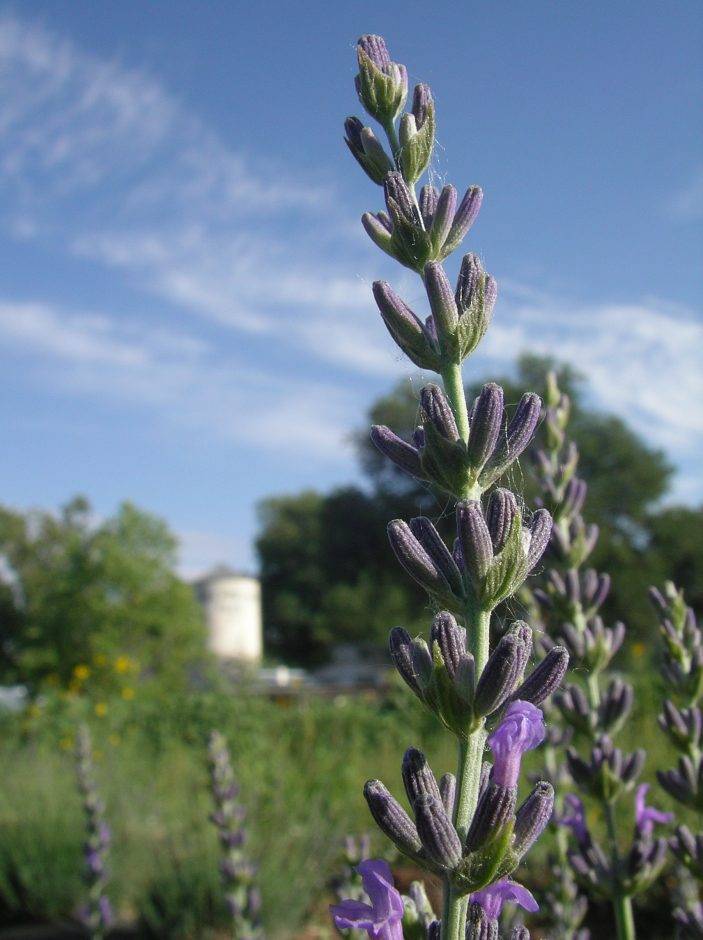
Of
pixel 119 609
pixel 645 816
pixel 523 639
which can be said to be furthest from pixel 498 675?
pixel 119 609

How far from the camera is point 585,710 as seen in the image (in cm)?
280

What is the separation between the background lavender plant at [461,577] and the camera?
53.2 inches

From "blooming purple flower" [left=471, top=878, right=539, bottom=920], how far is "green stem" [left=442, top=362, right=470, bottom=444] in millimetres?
684

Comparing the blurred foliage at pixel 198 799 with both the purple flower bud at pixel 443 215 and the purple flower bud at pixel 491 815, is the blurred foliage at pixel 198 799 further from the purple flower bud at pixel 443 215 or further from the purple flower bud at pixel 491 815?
the purple flower bud at pixel 443 215

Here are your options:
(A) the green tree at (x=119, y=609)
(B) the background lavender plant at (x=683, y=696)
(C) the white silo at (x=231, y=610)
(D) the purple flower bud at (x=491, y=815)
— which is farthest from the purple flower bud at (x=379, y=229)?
(C) the white silo at (x=231, y=610)

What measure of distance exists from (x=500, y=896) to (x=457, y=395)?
785mm

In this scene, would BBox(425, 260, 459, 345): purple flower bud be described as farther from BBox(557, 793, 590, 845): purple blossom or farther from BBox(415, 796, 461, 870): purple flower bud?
BBox(557, 793, 590, 845): purple blossom

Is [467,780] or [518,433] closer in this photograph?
[467,780]

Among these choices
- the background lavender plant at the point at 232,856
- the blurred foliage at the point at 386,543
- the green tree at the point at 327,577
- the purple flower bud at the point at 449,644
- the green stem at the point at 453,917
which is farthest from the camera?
the green tree at the point at 327,577

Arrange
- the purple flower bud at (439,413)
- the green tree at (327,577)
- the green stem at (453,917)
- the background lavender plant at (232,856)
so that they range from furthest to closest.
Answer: the green tree at (327,577)
the background lavender plant at (232,856)
the purple flower bud at (439,413)
the green stem at (453,917)

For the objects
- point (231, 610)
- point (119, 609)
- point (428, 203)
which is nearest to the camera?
point (428, 203)

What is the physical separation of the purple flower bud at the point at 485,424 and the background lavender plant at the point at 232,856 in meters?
3.52

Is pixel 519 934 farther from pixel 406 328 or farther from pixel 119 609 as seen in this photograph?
pixel 119 609

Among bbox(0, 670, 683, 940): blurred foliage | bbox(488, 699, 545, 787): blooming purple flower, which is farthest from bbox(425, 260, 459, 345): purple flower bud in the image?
bbox(0, 670, 683, 940): blurred foliage
